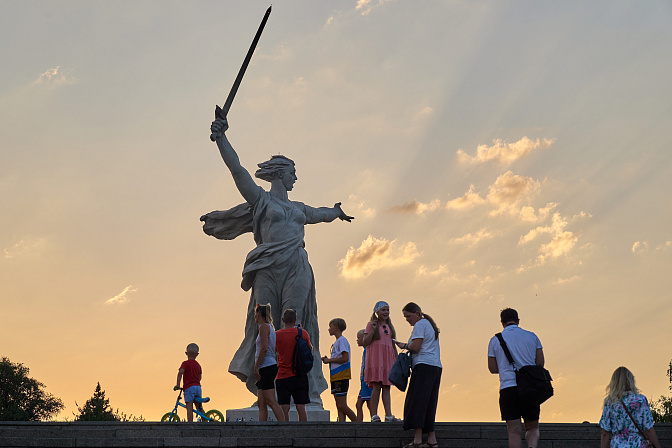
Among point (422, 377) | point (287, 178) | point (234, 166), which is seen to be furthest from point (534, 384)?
point (287, 178)

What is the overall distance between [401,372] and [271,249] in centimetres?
586

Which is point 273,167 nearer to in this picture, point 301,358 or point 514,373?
point 301,358

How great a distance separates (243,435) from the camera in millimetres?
11016

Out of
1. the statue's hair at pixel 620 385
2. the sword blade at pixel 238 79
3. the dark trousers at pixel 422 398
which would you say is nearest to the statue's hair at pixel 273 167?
the sword blade at pixel 238 79

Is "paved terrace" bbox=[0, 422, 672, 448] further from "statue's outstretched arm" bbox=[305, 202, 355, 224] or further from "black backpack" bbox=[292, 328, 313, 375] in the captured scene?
"statue's outstretched arm" bbox=[305, 202, 355, 224]

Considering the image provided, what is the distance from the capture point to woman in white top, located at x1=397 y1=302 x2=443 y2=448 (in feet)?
34.7

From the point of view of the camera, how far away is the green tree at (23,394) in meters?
51.6

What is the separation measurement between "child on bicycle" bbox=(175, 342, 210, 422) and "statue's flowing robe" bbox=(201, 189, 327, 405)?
59 cm

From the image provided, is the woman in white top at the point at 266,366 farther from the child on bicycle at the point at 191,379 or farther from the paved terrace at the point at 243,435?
the child on bicycle at the point at 191,379

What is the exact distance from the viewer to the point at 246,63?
16.5 metres

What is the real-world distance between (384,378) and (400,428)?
1.16m

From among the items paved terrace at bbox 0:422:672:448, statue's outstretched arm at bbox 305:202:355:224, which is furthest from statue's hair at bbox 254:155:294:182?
paved terrace at bbox 0:422:672:448

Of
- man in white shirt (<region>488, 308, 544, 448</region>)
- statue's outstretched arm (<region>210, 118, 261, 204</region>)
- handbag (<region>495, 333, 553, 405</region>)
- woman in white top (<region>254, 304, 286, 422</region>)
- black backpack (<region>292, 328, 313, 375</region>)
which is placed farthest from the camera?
statue's outstretched arm (<region>210, 118, 261, 204</region>)

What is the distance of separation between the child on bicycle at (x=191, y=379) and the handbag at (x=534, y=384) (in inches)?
288
